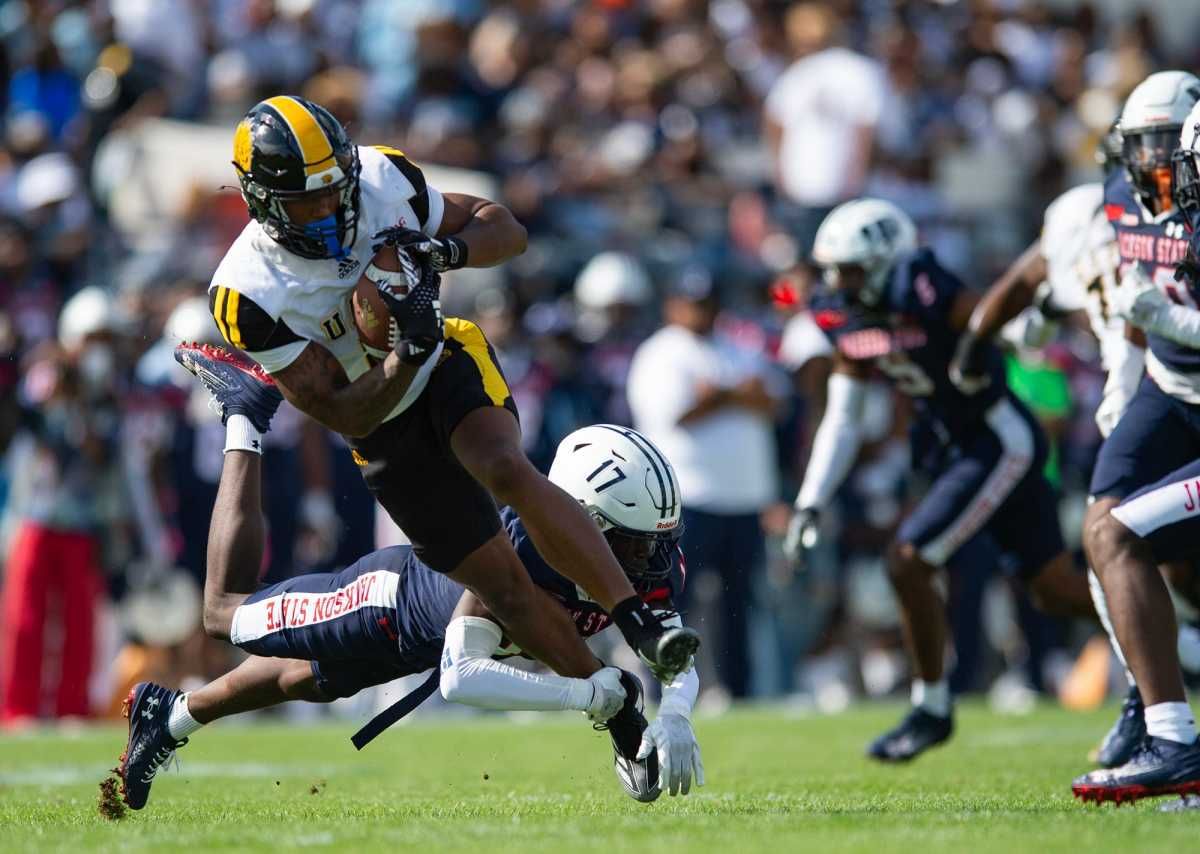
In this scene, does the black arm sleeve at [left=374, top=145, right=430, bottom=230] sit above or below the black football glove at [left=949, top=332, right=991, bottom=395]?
above

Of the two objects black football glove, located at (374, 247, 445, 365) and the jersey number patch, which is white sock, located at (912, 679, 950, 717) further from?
black football glove, located at (374, 247, 445, 365)

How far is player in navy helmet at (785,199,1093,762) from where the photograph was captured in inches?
311

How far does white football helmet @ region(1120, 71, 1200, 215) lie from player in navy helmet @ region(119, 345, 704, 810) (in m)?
1.75

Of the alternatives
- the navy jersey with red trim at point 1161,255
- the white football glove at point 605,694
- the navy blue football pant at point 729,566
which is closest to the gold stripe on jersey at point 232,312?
the white football glove at point 605,694

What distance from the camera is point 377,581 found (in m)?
5.91

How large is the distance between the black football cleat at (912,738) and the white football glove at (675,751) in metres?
2.53

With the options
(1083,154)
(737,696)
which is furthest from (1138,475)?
(1083,154)

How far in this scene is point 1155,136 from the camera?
5926 millimetres

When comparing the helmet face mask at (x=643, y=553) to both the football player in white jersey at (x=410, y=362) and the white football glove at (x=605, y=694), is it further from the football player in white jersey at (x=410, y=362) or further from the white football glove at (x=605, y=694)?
the white football glove at (x=605, y=694)

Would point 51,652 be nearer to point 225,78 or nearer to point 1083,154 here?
point 225,78

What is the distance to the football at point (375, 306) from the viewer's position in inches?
207

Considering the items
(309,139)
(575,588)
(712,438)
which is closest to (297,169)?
(309,139)

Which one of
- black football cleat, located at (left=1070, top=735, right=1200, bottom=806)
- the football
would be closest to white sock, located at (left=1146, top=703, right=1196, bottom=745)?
black football cleat, located at (left=1070, top=735, right=1200, bottom=806)

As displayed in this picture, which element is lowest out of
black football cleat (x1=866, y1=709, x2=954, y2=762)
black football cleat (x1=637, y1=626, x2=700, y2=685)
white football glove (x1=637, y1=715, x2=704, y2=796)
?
black football cleat (x1=866, y1=709, x2=954, y2=762)
